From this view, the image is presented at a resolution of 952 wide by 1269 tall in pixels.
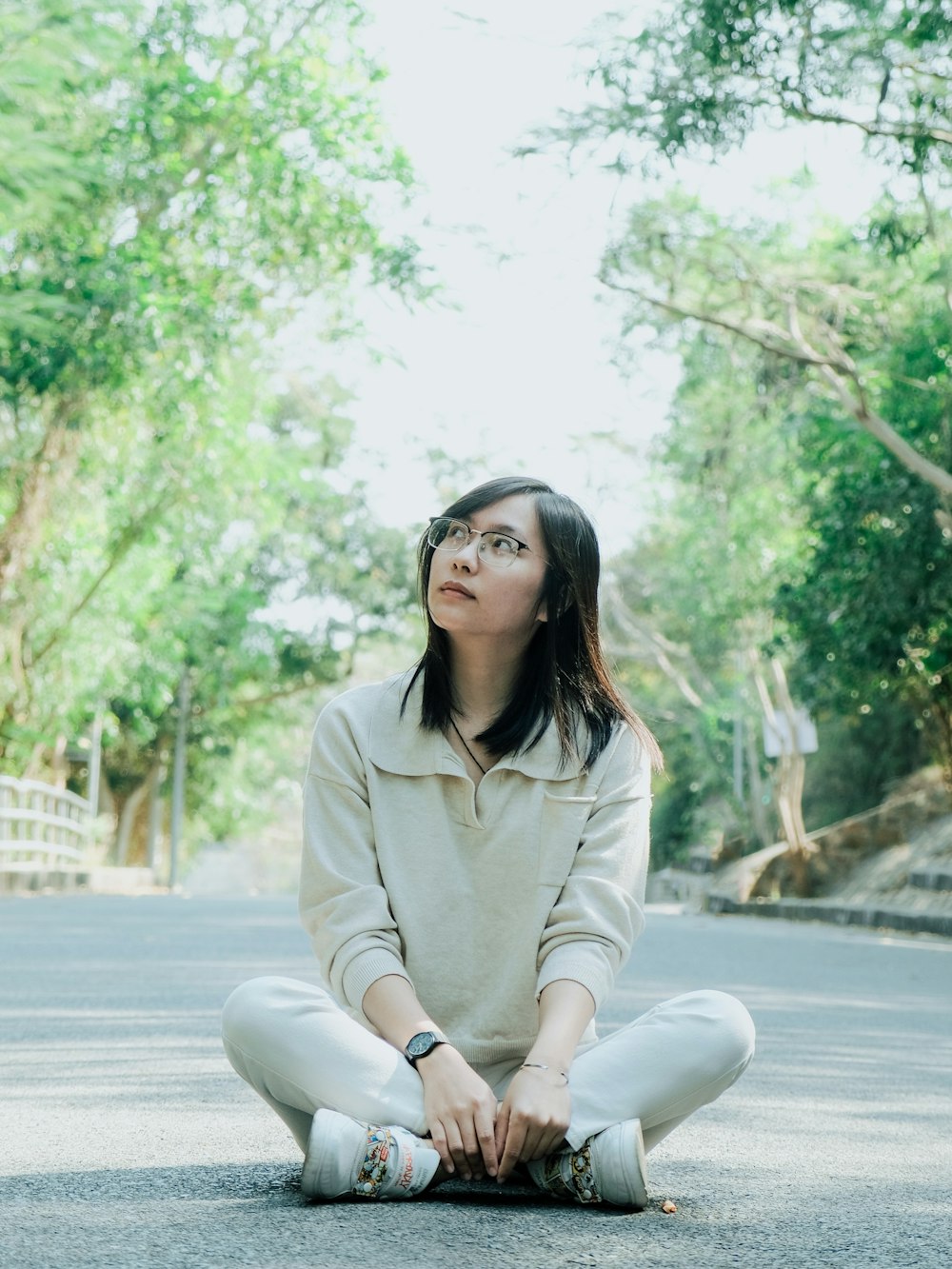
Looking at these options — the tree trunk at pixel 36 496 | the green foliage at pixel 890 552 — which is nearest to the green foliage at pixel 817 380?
the green foliage at pixel 890 552

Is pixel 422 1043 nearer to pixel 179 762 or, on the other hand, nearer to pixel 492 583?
pixel 492 583

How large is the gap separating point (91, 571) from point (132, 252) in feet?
19.2

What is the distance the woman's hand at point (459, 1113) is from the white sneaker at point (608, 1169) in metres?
0.14

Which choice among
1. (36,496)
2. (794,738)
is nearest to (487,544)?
(36,496)

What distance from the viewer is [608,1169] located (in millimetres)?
2945

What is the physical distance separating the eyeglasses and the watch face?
2.98ft

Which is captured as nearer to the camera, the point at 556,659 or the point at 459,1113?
the point at 459,1113

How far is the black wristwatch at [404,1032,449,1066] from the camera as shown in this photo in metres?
3.00

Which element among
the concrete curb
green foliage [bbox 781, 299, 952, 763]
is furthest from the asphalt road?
green foliage [bbox 781, 299, 952, 763]

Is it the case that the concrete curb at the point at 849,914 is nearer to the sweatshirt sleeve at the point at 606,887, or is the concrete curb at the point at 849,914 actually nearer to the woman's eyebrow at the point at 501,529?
the sweatshirt sleeve at the point at 606,887

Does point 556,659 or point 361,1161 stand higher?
point 556,659

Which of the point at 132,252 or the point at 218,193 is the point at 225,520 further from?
the point at 132,252

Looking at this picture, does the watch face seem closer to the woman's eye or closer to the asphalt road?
the asphalt road

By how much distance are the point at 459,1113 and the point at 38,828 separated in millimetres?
18399
